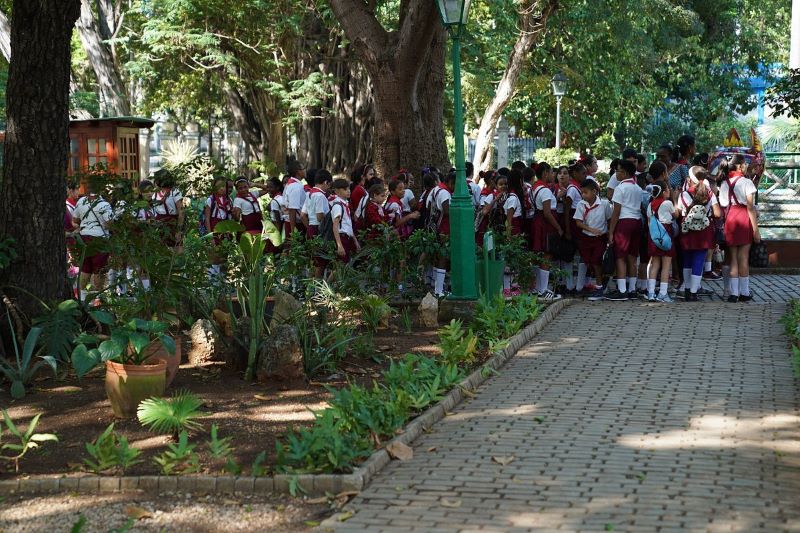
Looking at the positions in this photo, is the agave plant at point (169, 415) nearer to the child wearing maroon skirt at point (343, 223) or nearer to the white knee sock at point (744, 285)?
the child wearing maroon skirt at point (343, 223)

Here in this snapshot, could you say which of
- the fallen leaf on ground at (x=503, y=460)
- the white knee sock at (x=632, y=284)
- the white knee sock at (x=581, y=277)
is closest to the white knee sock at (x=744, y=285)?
the white knee sock at (x=632, y=284)

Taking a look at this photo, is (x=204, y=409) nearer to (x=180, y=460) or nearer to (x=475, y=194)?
(x=180, y=460)

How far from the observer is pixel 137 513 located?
5922 mm

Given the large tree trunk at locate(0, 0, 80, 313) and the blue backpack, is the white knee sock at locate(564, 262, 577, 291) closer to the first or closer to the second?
the blue backpack

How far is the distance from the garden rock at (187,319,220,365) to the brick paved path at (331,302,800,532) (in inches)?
103

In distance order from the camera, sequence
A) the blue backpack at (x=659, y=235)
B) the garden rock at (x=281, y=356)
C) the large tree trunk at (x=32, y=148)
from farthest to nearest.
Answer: the blue backpack at (x=659, y=235)
the large tree trunk at (x=32, y=148)
the garden rock at (x=281, y=356)

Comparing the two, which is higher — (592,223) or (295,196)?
(295,196)

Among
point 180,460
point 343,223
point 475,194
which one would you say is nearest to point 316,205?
point 343,223

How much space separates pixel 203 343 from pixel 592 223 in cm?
592

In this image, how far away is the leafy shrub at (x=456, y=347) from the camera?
9.53m

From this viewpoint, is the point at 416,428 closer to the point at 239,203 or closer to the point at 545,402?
the point at 545,402

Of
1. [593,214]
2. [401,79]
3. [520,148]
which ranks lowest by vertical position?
[593,214]

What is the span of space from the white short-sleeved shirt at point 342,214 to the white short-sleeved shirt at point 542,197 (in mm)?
2467

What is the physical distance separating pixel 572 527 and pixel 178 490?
2280mm
